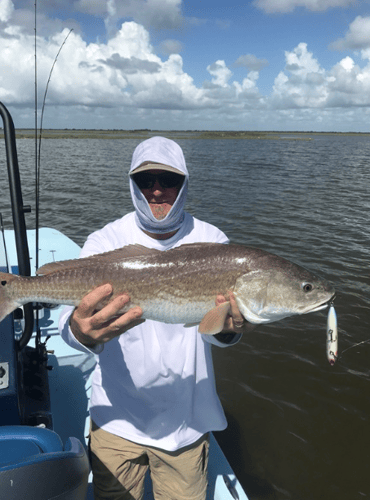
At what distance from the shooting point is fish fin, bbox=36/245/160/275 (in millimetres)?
2787

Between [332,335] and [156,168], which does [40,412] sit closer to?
[156,168]

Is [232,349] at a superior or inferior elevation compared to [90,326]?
inferior

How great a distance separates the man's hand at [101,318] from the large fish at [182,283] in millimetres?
117

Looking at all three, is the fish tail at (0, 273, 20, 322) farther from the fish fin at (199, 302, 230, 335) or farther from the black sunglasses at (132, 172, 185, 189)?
the fish fin at (199, 302, 230, 335)

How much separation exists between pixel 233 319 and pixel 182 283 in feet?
1.54

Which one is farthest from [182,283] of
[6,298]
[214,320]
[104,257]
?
[6,298]

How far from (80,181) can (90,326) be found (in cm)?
2948

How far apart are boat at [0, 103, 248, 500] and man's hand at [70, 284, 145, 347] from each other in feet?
2.07

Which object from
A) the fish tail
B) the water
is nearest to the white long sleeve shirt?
the fish tail

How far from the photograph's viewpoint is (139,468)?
3082mm

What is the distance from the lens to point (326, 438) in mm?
6426

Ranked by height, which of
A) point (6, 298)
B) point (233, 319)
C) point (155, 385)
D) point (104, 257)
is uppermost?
point (104, 257)

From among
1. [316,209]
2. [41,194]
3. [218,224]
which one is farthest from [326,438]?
[41,194]

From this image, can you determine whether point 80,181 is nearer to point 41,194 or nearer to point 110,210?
point 41,194
